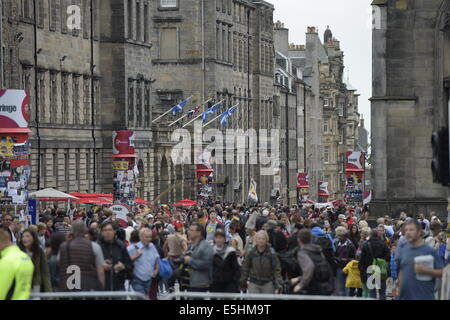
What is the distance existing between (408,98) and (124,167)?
499 inches

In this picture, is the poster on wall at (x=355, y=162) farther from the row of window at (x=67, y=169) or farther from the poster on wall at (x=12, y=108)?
the poster on wall at (x=12, y=108)

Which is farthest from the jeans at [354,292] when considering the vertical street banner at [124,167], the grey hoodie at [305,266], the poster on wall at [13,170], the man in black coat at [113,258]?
the vertical street banner at [124,167]

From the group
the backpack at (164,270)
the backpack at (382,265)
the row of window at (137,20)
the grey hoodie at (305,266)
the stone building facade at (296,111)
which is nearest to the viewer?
the grey hoodie at (305,266)

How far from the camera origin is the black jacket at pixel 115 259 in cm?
2228

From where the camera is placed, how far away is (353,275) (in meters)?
26.6

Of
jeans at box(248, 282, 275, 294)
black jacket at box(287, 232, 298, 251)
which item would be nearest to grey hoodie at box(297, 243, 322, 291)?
jeans at box(248, 282, 275, 294)

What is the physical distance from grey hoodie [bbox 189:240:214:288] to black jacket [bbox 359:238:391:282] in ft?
14.3

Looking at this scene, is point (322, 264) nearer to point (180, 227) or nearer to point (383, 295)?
point (383, 295)

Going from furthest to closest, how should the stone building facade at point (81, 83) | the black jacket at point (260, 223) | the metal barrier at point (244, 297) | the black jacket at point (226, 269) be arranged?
the stone building facade at point (81, 83), the black jacket at point (260, 223), the black jacket at point (226, 269), the metal barrier at point (244, 297)

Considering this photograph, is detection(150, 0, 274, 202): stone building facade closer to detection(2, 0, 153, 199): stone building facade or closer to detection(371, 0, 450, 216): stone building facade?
detection(2, 0, 153, 199): stone building facade

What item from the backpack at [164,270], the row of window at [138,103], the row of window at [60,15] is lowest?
the backpack at [164,270]

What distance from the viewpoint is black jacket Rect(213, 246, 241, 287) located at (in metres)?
21.9

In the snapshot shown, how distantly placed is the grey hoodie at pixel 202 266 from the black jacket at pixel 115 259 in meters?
0.85

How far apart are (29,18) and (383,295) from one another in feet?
128
